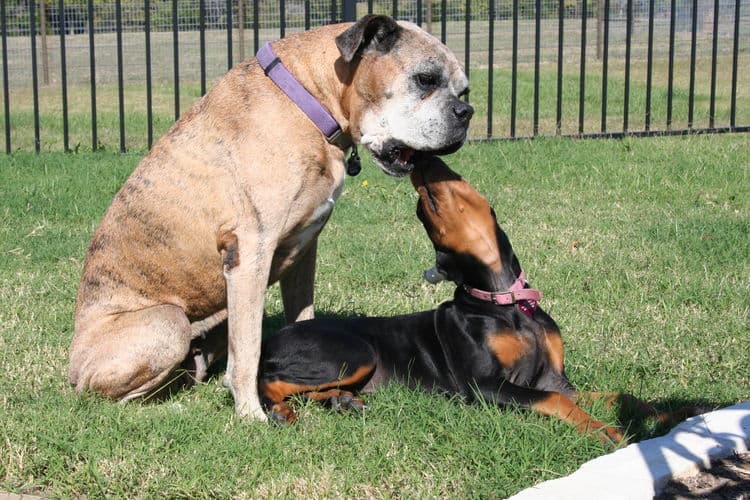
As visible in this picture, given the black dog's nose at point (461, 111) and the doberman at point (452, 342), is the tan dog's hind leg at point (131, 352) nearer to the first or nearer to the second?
the doberman at point (452, 342)

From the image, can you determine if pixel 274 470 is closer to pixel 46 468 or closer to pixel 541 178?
pixel 46 468

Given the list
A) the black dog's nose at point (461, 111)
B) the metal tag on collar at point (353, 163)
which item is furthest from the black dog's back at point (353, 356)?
the black dog's nose at point (461, 111)

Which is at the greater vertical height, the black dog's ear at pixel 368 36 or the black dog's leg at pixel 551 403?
the black dog's ear at pixel 368 36

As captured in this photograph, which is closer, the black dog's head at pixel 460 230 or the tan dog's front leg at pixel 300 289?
the black dog's head at pixel 460 230

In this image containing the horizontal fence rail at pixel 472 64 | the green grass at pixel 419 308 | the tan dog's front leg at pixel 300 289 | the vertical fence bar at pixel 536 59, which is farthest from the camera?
the horizontal fence rail at pixel 472 64

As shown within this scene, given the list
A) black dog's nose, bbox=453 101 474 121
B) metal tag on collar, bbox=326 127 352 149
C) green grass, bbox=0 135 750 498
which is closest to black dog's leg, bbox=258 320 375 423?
green grass, bbox=0 135 750 498

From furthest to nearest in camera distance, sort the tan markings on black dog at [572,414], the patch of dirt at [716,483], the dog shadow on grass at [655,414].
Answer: the dog shadow on grass at [655,414] < the tan markings on black dog at [572,414] < the patch of dirt at [716,483]

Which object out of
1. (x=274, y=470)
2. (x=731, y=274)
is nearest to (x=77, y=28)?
(x=731, y=274)

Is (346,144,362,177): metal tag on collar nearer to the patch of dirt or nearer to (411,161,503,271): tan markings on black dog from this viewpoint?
(411,161,503,271): tan markings on black dog

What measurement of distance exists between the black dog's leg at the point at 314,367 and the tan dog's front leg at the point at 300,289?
1.62 ft

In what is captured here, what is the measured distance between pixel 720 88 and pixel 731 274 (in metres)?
9.43

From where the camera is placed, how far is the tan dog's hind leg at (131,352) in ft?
14.5

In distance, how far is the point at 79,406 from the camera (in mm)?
4379

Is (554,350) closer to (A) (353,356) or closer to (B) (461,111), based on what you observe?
(A) (353,356)
